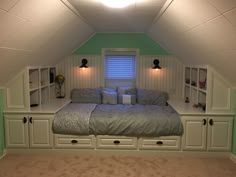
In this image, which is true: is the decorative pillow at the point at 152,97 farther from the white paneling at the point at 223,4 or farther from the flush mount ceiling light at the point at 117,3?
the white paneling at the point at 223,4

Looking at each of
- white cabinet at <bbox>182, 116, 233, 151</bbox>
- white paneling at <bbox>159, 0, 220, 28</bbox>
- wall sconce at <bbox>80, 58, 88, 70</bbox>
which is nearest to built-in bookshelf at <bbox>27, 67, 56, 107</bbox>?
wall sconce at <bbox>80, 58, 88, 70</bbox>

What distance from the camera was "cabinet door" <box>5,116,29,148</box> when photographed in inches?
140

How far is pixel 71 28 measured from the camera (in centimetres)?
355

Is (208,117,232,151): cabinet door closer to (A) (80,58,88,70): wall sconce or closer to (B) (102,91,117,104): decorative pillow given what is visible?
(B) (102,91,117,104): decorative pillow

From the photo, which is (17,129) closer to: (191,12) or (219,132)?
(191,12)

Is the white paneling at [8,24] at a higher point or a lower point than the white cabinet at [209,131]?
higher

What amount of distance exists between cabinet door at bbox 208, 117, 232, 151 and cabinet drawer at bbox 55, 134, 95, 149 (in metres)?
1.87

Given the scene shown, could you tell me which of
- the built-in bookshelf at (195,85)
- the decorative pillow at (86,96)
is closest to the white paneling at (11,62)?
the decorative pillow at (86,96)

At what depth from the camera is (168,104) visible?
14.6ft

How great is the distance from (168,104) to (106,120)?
1551 millimetres

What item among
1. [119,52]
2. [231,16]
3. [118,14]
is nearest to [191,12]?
[231,16]

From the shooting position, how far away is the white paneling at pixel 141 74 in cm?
482

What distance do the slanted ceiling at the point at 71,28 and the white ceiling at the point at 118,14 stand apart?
0.06 meters

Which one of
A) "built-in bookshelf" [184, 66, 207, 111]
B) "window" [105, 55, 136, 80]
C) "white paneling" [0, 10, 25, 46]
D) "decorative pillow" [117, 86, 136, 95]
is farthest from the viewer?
"window" [105, 55, 136, 80]
